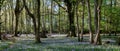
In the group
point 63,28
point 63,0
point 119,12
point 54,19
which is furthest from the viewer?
point 54,19

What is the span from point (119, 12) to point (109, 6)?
291 cm

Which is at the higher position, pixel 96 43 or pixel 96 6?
pixel 96 6

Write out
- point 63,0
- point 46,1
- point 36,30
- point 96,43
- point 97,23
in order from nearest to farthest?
1. point 96,43
2. point 97,23
3. point 36,30
4. point 63,0
5. point 46,1

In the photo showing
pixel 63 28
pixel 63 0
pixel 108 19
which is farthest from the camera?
pixel 63 28

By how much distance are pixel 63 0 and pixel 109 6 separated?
9.86 meters

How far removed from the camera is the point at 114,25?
51.5m

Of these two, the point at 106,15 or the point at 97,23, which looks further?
the point at 106,15

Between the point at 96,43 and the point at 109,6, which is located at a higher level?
the point at 109,6

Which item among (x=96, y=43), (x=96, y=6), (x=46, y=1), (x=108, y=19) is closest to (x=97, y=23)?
(x=96, y=6)

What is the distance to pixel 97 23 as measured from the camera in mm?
24922

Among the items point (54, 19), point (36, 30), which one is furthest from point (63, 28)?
point (36, 30)

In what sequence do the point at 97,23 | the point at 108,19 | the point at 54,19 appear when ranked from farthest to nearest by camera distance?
the point at 54,19 → the point at 108,19 → the point at 97,23

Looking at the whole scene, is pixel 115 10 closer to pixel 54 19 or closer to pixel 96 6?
pixel 96 6

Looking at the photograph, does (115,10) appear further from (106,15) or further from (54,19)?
(54,19)
